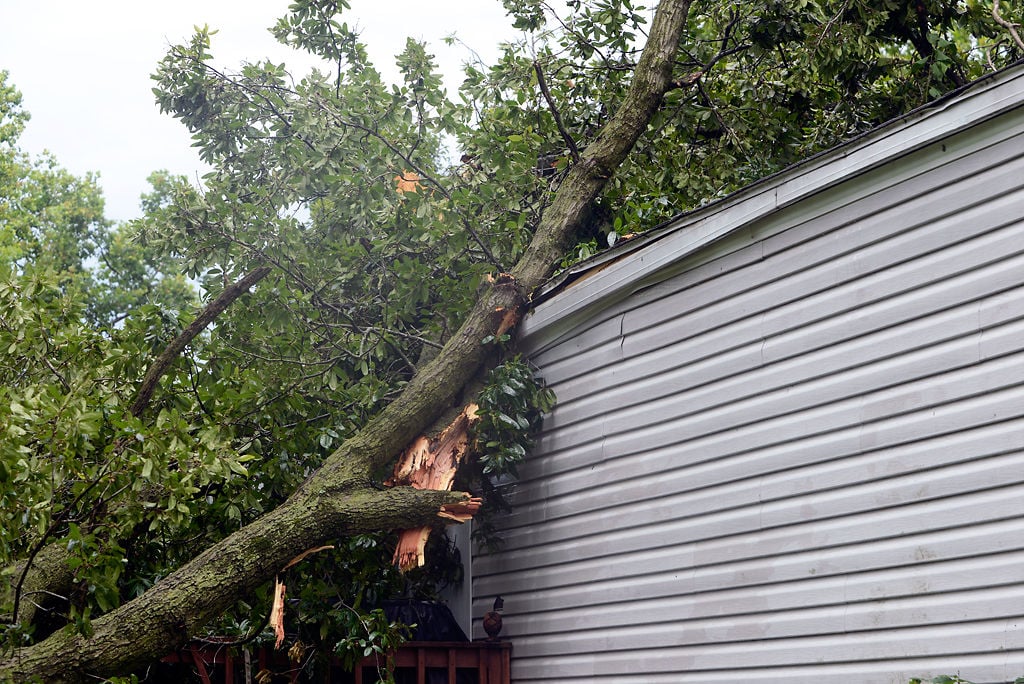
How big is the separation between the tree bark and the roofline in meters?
0.52

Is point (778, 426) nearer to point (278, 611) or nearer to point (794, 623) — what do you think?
point (794, 623)

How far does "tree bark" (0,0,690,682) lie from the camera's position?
596cm

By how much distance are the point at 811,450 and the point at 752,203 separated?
4.77 feet

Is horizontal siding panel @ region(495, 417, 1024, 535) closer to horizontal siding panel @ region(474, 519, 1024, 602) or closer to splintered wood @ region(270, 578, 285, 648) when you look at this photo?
horizontal siding panel @ region(474, 519, 1024, 602)

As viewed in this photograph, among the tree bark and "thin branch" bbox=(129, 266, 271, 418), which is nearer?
the tree bark

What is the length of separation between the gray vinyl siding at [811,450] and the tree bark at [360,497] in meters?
0.90

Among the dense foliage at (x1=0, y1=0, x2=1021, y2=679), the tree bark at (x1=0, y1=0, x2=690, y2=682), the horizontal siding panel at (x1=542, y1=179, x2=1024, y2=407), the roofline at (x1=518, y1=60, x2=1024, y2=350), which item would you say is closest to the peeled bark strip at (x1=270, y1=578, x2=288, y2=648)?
the tree bark at (x1=0, y1=0, x2=690, y2=682)

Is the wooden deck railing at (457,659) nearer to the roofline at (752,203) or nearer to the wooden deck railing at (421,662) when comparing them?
the wooden deck railing at (421,662)

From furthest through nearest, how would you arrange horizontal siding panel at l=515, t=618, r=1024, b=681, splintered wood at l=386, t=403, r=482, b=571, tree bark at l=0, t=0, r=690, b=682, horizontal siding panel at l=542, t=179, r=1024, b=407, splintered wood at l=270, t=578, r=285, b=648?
splintered wood at l=386, t=403, r=482, b=571, splintered wood at l=270, t=578, r=285, b=648, tree bark at l=0, t=0, r=690, b=682, horizontal siding panel at l=542, t=179, r=1024, b=407, horizontal siding panel at l=515, t=618, r=1024, b=681

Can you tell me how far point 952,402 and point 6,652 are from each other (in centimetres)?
530

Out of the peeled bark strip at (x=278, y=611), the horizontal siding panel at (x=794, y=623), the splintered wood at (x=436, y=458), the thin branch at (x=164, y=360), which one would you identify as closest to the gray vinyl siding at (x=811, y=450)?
the horizontal siding panel at (x=794, y=623)

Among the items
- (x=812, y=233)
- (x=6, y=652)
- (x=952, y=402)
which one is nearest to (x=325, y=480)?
(x=6, y=652)

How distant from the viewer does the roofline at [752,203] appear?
4891 millimetres

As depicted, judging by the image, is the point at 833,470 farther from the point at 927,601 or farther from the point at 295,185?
the point at 295,185
